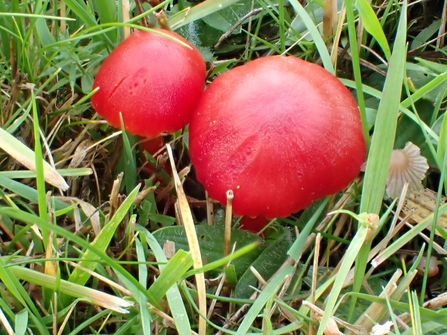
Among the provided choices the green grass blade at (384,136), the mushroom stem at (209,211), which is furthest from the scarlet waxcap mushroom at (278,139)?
the mushroom stem at (209,211)

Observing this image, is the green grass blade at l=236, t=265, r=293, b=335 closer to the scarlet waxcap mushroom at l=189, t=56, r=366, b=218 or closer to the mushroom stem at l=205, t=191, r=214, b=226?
the scarlet waxcap mushroom at l=189, t=56, r=366, b=218

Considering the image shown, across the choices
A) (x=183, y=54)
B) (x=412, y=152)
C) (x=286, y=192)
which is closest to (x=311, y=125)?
(x=286, y=192)

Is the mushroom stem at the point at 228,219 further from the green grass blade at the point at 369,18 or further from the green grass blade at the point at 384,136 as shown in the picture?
the green grass blade at the point at 369,18

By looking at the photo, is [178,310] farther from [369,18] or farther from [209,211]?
[369,18]

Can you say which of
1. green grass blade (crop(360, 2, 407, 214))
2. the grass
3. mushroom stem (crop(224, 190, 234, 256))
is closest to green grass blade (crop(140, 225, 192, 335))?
the grass

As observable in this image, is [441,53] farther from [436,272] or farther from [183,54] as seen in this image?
[183,54]

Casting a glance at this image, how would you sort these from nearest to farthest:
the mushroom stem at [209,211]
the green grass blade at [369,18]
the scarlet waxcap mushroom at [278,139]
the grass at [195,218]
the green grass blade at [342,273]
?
the green grass blade at [342,273] < the grass at [195,218] < the scarlet waxcap mushroom at [278,139] < the green grass blade at [369,18] < the mushroom stem at [209,211]
